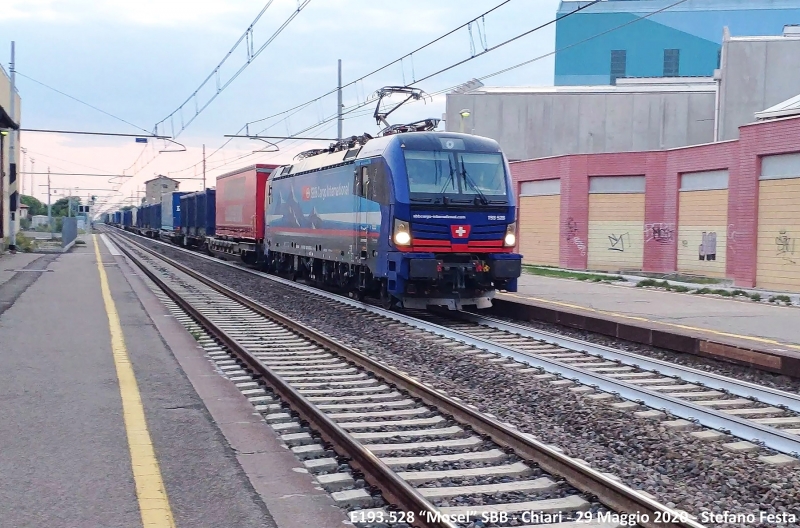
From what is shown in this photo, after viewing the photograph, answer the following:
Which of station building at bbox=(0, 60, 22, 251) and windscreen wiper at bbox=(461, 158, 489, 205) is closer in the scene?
windscreen wiper at bbox=(461, 158, 489, 205)

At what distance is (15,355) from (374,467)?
6.65 metres

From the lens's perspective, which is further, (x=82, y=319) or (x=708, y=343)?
(x=82, y=319)

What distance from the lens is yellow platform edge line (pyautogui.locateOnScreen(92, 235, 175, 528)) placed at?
4832 mm

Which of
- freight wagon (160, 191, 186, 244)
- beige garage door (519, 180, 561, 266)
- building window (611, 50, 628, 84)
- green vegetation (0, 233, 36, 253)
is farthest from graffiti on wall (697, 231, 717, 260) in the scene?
building window (611, 50, 628, 84)

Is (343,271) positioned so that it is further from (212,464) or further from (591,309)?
(212,464)

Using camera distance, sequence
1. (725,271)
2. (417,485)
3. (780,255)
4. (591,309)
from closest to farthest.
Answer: (417,485), (591,309), (780,255), (725,271)

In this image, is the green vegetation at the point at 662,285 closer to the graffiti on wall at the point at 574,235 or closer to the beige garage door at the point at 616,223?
the beige garage door at the point at 616,223

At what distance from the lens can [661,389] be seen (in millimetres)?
8938

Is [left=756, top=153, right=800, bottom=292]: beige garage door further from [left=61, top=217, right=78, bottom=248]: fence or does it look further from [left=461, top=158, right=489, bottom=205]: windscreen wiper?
[left=61, top=217, right=78, bottom=248]: fence

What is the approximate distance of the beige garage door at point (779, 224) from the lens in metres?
19.8

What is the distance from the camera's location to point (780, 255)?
20.3m

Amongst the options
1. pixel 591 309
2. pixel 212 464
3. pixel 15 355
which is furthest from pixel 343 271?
pixel 212 464

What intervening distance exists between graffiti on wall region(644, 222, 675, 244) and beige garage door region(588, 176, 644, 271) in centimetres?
29

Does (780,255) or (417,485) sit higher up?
(780,255)
